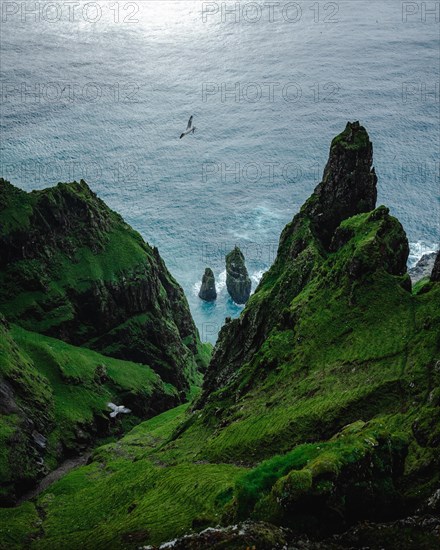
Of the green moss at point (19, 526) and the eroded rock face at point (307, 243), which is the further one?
the eroded rock face at point (307, 243)

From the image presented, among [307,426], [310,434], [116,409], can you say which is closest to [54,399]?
[116,409]

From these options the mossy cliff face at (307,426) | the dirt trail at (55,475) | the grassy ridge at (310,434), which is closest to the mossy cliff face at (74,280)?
the mossy cliff face at (307,426)

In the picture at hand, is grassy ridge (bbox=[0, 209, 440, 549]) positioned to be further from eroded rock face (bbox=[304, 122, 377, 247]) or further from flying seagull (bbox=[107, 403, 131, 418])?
flying seagull (bbox=[107, 403, 131, 418])

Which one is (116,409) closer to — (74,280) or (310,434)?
(74,280)

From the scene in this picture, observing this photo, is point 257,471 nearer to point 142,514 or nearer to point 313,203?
point 142,514

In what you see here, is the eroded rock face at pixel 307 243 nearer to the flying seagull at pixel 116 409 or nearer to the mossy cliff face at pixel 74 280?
the flying seagull at pixel 116 409

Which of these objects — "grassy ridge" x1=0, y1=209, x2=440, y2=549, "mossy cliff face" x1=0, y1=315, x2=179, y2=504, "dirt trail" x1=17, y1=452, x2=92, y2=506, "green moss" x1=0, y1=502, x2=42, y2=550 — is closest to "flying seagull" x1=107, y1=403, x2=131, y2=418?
"mossy cliff face" x1=0, y1=315, x2=179, y2=504

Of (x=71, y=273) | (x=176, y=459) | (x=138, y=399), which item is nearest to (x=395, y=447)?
(x=176, y=459)
